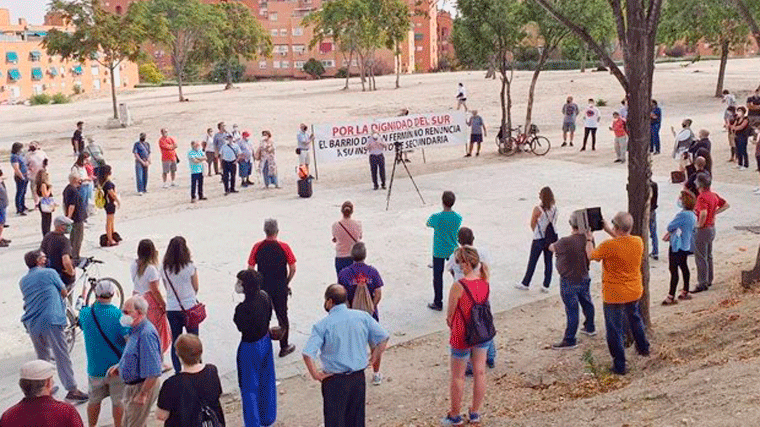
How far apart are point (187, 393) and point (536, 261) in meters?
7.04

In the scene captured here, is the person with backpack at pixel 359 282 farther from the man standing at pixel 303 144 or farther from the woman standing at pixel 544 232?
the man standing at pixel 303 144

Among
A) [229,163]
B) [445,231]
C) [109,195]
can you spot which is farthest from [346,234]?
[229,163]

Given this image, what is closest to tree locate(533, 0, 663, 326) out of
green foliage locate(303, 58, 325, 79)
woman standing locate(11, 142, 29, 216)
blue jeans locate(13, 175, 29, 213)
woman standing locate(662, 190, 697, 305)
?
woman standing locate(662, 190, 697, 305)

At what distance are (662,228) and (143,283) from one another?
33.4 feet

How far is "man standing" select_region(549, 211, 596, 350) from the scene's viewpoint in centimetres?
909

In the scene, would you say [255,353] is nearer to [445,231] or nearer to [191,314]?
[191,314]

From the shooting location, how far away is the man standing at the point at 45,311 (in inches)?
328

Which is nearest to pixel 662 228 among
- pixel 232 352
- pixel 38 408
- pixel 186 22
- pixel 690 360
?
pixel 690 360

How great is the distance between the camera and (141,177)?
2211cm

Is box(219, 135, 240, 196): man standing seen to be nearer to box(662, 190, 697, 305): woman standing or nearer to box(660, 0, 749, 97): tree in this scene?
box(662, 190, 697, 305): woman standing

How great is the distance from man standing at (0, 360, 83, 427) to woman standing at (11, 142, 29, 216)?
1505 centimetres

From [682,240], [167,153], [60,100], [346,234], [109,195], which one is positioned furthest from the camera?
[60,100]

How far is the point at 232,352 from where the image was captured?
10023 mm

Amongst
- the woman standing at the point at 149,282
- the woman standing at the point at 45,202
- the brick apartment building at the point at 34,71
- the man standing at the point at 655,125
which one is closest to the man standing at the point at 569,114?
the man standing at the point at 655,125
